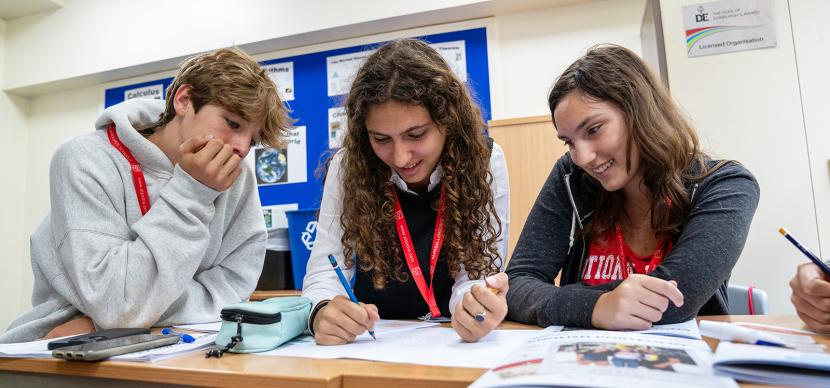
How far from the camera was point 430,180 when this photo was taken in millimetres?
1210

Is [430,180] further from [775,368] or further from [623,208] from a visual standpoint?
[775,368]

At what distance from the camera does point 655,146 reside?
3.40 ft

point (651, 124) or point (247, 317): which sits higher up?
point (651, 124)

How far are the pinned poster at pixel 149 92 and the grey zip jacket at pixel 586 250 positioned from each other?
2646mm

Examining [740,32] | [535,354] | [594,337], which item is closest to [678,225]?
[594,337]

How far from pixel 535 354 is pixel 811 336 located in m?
0.45

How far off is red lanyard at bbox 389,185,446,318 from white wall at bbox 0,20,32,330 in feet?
10.6

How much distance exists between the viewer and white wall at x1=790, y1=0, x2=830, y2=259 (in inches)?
65.9

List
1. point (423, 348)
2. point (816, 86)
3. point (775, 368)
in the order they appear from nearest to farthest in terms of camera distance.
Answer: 1. point (775, 368)
2. point (423, 348)
3. point (816, 86)

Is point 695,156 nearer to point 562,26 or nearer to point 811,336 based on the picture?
point 811,336

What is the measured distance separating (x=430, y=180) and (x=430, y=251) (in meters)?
0.17

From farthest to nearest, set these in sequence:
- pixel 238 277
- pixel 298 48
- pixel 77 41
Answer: pixel 77 41 → pixel 298 48 → pixel 238 277

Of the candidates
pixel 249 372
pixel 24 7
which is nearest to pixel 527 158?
pixel 249 372

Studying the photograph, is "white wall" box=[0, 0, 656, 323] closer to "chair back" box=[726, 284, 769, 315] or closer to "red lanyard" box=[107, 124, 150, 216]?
"chair back" box=[726, 284, 769, 315]
